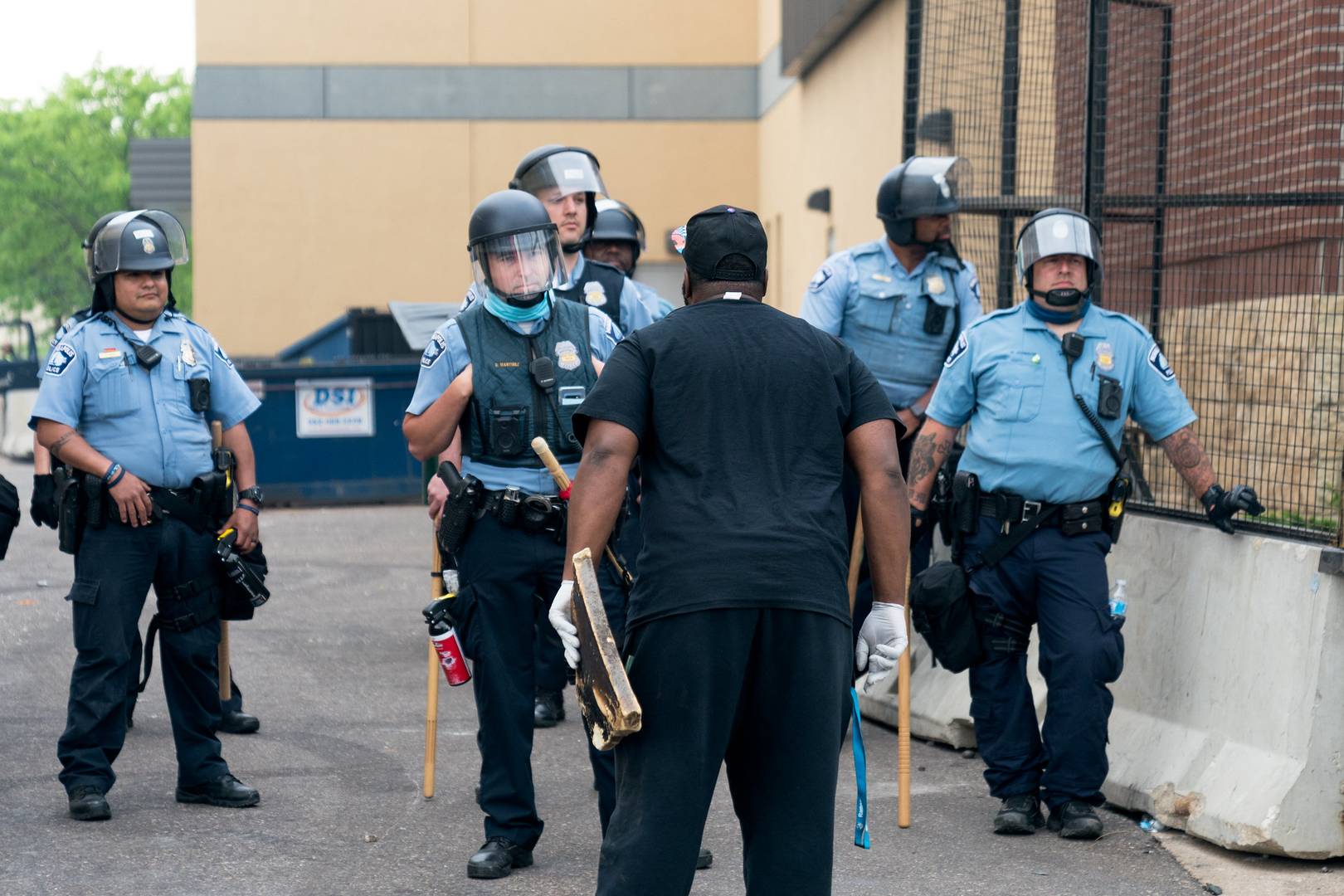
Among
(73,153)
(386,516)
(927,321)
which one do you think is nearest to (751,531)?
(927,321)

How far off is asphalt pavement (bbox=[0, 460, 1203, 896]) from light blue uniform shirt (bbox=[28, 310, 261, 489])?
1.26 metres

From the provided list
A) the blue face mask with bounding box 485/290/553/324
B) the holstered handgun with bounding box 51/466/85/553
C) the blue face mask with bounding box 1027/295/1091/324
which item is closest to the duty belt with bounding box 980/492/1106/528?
the blue face mask with bounding box 1027/295/1091/324

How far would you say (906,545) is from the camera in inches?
159

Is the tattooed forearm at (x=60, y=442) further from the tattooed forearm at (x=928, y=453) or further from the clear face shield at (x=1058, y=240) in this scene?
the clear face shield at (x=1058, y=240)

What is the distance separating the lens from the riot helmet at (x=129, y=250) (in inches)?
237

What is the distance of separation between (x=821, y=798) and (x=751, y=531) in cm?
62

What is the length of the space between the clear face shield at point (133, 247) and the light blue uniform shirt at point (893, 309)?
258 centimetres

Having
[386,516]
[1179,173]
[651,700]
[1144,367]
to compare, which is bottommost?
[386,516]

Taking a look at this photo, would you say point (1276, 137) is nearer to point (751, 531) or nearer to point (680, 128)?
point (751, 531)

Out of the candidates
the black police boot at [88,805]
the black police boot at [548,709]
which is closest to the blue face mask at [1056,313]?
the black police boot at [548,709]

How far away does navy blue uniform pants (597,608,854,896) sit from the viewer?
12.2 ft

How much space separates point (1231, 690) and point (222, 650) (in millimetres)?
3980

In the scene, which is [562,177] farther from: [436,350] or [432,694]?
[432,694]

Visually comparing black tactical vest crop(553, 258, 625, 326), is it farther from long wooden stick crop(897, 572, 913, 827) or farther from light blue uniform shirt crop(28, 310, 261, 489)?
long wooden stick crop(897, 572, 913, 827)
